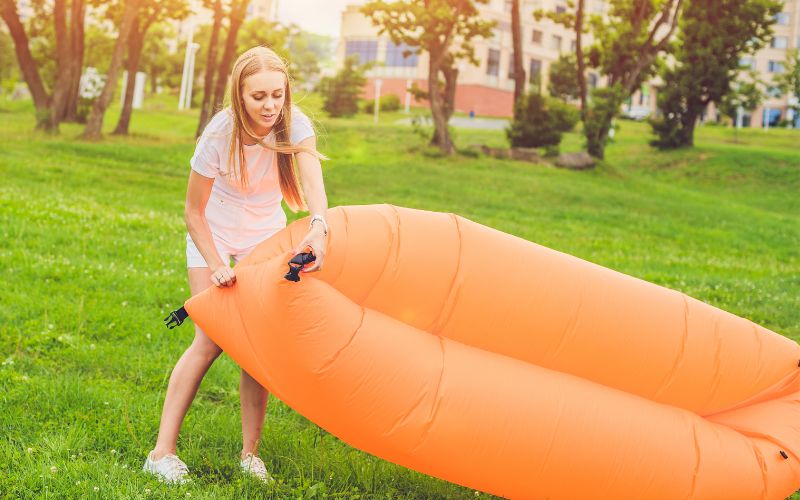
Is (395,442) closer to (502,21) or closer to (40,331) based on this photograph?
(40,331)

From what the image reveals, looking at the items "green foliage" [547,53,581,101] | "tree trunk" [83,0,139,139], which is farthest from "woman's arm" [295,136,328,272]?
"green foliage" [547,53,581,101]

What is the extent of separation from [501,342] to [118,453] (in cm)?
223

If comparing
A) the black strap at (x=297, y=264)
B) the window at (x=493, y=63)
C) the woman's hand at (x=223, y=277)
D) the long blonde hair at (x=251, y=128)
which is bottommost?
the woman's hand at (x=223, y=277)

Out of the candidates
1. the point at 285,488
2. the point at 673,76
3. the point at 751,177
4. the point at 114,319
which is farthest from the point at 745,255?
the point at 673,76

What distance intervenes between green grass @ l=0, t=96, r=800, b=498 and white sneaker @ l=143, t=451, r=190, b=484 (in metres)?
0.07

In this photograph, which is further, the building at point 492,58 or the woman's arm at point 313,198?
the building at point 492,58

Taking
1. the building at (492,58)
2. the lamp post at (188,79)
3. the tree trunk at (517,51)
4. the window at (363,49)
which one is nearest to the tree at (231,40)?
the tree trunk at (517,51)

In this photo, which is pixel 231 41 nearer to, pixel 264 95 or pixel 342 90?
pixel 264 95

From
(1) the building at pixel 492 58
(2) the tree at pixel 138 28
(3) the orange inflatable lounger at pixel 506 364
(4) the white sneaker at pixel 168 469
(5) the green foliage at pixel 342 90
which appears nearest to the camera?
(3) the orange inflatable lounger at pixel 506 364

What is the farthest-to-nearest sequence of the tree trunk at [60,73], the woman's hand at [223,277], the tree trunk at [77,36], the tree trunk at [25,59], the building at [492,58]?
the building at [492,58]
the tree trunk at [77,36]
the tree trunk at [25,59]
the tree trunk at [60,73]
the woman's hand at [223,277]

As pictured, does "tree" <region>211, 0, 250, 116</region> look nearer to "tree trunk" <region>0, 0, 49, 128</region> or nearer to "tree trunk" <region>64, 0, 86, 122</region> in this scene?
"tree trunk" <region>64, 0, 86, 122</region>

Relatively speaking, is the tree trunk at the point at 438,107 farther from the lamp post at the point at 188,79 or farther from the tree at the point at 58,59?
the lamp post at the point at 188,79

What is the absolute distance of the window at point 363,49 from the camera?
89.1m

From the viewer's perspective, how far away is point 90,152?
22703 mm
